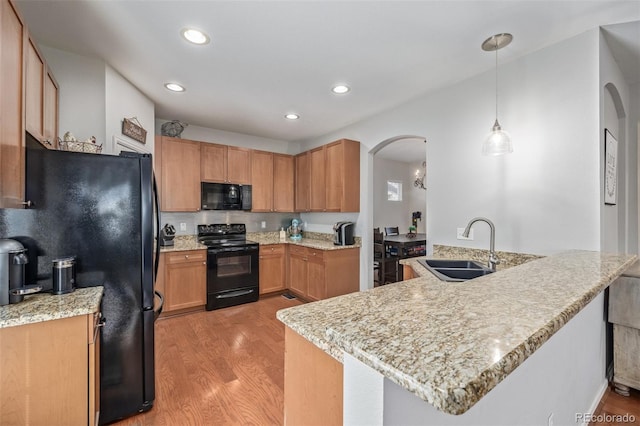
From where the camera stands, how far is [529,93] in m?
2.21

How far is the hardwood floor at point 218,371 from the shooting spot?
180cm

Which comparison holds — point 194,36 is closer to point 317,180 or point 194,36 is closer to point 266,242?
point 317,180

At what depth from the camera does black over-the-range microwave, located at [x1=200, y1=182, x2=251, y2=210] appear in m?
3.93

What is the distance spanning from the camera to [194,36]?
1987 millimetres

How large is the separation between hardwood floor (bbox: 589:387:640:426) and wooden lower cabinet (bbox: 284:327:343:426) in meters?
2.03

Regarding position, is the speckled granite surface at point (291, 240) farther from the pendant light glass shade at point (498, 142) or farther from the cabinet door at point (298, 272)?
the pendant light glass shade at point (498, 142)

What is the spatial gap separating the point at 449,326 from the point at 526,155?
2204 mm

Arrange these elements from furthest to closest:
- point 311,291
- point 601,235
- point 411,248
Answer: point 411,248
point 311,291
point 601,235

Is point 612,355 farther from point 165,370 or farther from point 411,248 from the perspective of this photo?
point 165,370

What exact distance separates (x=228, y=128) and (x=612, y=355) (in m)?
4.79

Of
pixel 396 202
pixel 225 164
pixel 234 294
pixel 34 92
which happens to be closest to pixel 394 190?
pixel 396 202

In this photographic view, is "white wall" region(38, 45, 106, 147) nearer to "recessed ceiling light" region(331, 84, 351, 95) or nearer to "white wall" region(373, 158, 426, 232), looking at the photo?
"recessed ceiling light" region(331, 84, 351, 95)

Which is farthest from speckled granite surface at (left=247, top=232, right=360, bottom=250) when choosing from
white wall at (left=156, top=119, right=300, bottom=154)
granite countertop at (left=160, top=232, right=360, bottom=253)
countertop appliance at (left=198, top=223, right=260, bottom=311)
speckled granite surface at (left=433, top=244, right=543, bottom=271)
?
white wall at (left=156, top=119, right=300, bottom=154)

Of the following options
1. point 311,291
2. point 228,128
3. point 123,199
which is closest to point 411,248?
point 311,291
